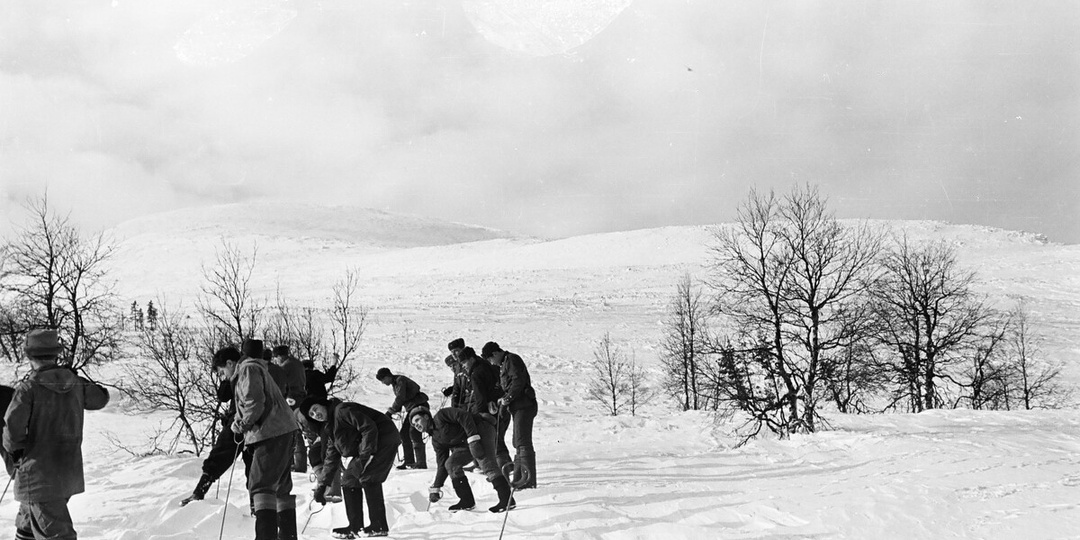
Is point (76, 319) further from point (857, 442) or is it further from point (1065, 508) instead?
point (1065, 508)

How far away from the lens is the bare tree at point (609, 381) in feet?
107

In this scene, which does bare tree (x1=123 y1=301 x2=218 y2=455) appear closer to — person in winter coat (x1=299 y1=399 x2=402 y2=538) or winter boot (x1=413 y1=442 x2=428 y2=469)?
winter boot (x1=413 y1=442 x2=428 y2=469)

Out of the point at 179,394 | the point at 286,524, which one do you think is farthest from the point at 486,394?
the point at 179,394

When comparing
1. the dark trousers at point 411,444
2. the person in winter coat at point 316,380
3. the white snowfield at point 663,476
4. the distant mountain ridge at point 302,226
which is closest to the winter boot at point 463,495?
the white snowfield at point 663,476

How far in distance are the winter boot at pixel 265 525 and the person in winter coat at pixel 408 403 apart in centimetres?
352

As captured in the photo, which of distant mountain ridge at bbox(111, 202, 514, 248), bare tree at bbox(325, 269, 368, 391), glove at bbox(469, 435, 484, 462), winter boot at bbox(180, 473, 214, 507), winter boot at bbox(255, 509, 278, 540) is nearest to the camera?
winter boot at bbox(255, 509, 278, 540)

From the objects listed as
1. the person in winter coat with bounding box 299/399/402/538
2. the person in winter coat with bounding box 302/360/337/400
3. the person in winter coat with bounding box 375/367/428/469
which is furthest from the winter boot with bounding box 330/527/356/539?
the person in winter coat with bounding box 302/360/337/400

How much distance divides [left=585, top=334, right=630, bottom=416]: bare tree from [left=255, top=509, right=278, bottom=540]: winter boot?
24718mm

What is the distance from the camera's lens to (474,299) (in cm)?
6300

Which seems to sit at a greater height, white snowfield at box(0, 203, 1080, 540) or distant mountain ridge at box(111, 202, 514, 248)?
distant mountain ridge at box(111, 202, 514, 248)

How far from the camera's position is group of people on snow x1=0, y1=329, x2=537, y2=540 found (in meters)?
5.30

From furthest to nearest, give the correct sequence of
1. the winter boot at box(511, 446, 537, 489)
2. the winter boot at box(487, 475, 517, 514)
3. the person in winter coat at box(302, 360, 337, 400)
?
the person in winter coat at box(302, 360, 337, 400) → the winter boot at box(511, 446, 537, 489) → the winter boot at box(487, 475, 517, 514)

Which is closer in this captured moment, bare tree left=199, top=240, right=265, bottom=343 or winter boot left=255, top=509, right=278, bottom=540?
winter boot left=255, top=509, right=278, bottom=540

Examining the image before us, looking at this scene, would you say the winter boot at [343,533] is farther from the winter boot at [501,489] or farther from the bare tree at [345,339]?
the bare tree at [345,339]
